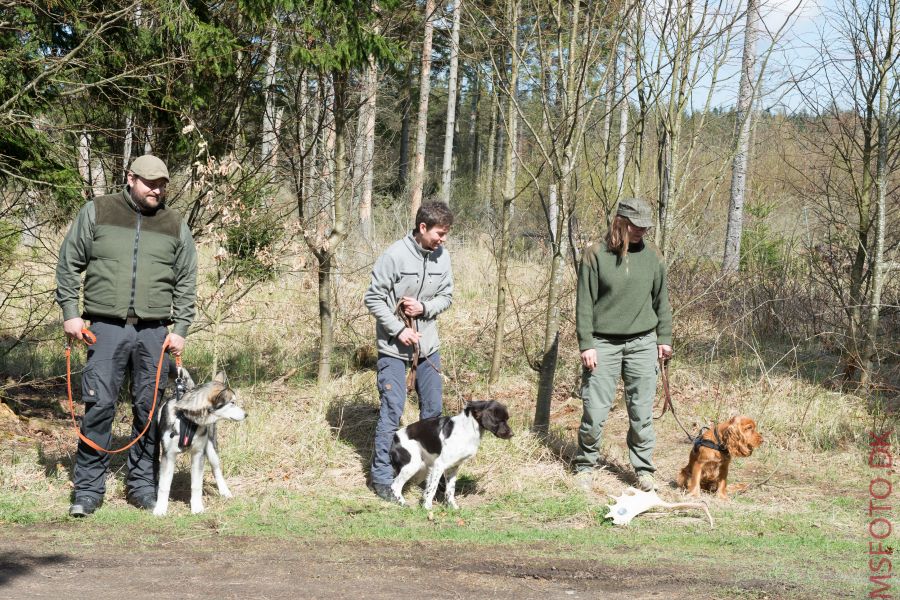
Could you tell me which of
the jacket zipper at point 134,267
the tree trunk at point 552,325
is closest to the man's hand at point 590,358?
the tree trunk at point 552,325

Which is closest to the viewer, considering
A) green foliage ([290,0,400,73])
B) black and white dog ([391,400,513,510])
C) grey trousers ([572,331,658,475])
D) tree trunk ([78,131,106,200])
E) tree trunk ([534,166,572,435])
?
black and white dog ([391,400,513,510])

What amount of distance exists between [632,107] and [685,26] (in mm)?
1291

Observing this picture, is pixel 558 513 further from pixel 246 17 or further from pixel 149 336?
pixel 246 17

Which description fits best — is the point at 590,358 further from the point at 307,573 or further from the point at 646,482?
the point at 307,573

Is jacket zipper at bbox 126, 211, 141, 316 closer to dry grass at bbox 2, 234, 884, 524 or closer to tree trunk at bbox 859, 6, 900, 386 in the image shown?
dry grass at bbox 2, 234, 884, 524

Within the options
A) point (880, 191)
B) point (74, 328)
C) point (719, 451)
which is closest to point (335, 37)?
point (74, 328)

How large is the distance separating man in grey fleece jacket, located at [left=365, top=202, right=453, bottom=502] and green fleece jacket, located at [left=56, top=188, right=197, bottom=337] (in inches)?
59.2

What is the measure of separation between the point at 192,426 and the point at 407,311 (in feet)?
5.85

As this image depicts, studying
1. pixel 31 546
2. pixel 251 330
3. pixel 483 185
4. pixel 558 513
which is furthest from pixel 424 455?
pixel 483 185

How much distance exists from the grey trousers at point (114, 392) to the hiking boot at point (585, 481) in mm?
3311

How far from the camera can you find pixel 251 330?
10680 millimetres

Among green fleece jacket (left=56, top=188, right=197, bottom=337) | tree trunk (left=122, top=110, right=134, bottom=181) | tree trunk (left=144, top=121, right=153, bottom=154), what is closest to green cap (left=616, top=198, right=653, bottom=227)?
green fleece jacket (left=56, top=188, right=197, bottom=337)

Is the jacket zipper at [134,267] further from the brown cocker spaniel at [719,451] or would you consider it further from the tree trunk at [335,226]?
the brown cocker spaniel at [719,451]

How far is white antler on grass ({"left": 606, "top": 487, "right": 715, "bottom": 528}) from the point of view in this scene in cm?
537
